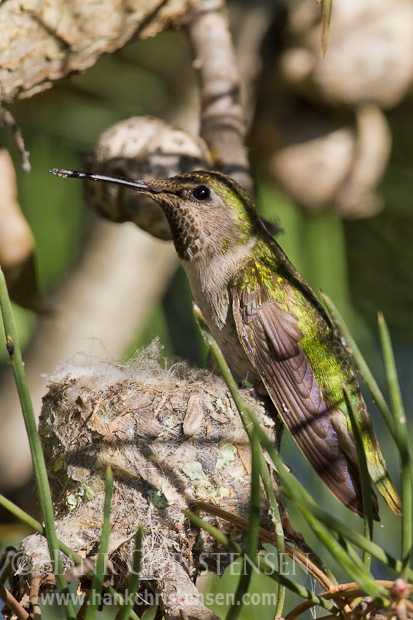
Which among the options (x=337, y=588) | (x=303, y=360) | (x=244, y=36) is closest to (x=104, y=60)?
(x=244, y=36)

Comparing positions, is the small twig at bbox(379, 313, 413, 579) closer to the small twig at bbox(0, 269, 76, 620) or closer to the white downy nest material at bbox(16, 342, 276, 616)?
the small twig at bbox(0, 269, 76, 620)

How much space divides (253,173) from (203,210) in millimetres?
1223

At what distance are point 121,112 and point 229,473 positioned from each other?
237 centimetres

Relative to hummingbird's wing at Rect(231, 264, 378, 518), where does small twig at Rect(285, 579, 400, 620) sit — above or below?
below

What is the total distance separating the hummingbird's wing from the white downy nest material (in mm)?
73

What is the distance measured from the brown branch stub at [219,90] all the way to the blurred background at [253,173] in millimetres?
129

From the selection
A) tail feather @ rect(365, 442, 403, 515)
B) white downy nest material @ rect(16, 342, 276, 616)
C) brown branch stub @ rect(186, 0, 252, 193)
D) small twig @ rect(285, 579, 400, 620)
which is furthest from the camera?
brown branch stub @ rect(186, 0, 252, 193)

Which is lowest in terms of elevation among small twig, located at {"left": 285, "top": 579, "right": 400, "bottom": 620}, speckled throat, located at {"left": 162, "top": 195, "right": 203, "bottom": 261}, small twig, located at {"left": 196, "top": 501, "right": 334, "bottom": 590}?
small twig, located at {"left": 285, "top": 579, "right": 400, "bottom": 620}

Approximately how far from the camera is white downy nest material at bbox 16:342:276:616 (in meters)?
1.32

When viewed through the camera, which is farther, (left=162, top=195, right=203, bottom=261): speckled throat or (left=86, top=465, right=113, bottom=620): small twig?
(left=162, top=195, right=203, bottom=261): speckled throat

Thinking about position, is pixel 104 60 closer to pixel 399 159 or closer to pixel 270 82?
pixel 270 82

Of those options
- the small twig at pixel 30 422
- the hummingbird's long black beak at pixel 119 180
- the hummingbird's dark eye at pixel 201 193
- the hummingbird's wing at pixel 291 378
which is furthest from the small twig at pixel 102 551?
the hummingbird's dark eye at pixel 201 193

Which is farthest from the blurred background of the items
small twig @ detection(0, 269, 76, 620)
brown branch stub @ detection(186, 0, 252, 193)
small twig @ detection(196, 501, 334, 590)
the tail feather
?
small twig @ detection(0, 269, 76, 620)

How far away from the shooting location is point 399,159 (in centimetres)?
346
